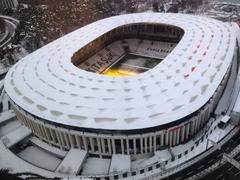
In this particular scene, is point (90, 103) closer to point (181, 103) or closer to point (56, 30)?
point (181, 103)

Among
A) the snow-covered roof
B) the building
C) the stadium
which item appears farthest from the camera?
the building

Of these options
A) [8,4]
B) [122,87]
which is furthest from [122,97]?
[8,4]

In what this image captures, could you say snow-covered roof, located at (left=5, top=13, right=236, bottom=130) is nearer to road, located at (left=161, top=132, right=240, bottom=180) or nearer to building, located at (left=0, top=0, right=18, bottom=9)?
road, located at (left=161, top=132, right=240, bottom=180)

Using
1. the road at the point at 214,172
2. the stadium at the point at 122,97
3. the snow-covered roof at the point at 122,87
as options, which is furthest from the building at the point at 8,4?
the road at the point at 214,172

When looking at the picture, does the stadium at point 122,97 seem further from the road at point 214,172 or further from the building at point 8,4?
the building at point 8,4

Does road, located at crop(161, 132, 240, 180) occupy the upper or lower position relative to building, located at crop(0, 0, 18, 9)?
lower

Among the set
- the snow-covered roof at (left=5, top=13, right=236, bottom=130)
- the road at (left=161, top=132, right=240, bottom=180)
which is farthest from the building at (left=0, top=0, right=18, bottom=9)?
the road at (left=161, top=132, right=240, bottom=180)

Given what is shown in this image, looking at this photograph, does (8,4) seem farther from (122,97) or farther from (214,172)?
(214,172)
